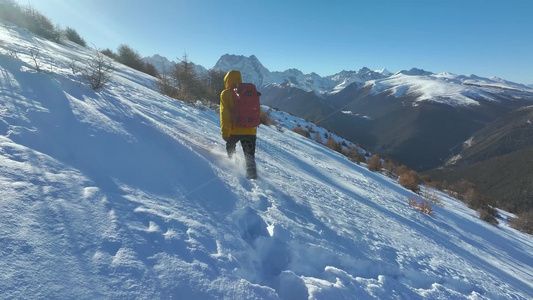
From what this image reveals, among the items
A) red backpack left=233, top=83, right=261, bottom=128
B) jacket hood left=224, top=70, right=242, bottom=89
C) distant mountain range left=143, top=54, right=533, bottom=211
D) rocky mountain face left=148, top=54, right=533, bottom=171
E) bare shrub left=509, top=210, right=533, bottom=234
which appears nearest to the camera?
red backpack left=233, top=83, right=261, bottom=128

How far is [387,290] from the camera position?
8.95ft

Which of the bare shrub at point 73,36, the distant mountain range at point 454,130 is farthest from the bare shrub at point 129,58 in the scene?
the distant mountain range at point 454,130

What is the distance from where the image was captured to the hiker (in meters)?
4.24

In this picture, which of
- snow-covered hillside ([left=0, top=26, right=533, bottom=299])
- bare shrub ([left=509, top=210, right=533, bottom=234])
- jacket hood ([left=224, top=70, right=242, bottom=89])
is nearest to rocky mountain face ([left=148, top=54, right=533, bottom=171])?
bare shrub ([left=509, top=210, right=533, bottom=234])

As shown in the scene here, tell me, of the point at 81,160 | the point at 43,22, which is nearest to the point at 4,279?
the point at 81,160

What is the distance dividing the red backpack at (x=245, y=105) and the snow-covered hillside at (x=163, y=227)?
78cm

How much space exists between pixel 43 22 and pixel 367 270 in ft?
54.8

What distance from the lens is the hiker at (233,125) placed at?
4.24 m

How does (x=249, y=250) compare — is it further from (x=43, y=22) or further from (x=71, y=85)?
(x=43, y=22)

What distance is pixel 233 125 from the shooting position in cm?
436

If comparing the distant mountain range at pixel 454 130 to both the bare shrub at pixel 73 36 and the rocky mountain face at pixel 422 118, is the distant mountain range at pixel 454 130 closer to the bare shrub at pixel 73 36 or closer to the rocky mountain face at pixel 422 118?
the rocky mountain face at pixel 422 118

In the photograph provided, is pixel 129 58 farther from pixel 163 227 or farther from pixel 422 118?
pixel 422 118

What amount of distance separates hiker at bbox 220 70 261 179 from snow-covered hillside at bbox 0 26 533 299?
12.8 inches

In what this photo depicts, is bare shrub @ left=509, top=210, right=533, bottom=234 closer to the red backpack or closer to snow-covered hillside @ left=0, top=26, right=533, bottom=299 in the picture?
snow-covered hillside @ left=0, top=26, right=533, bottom=299
